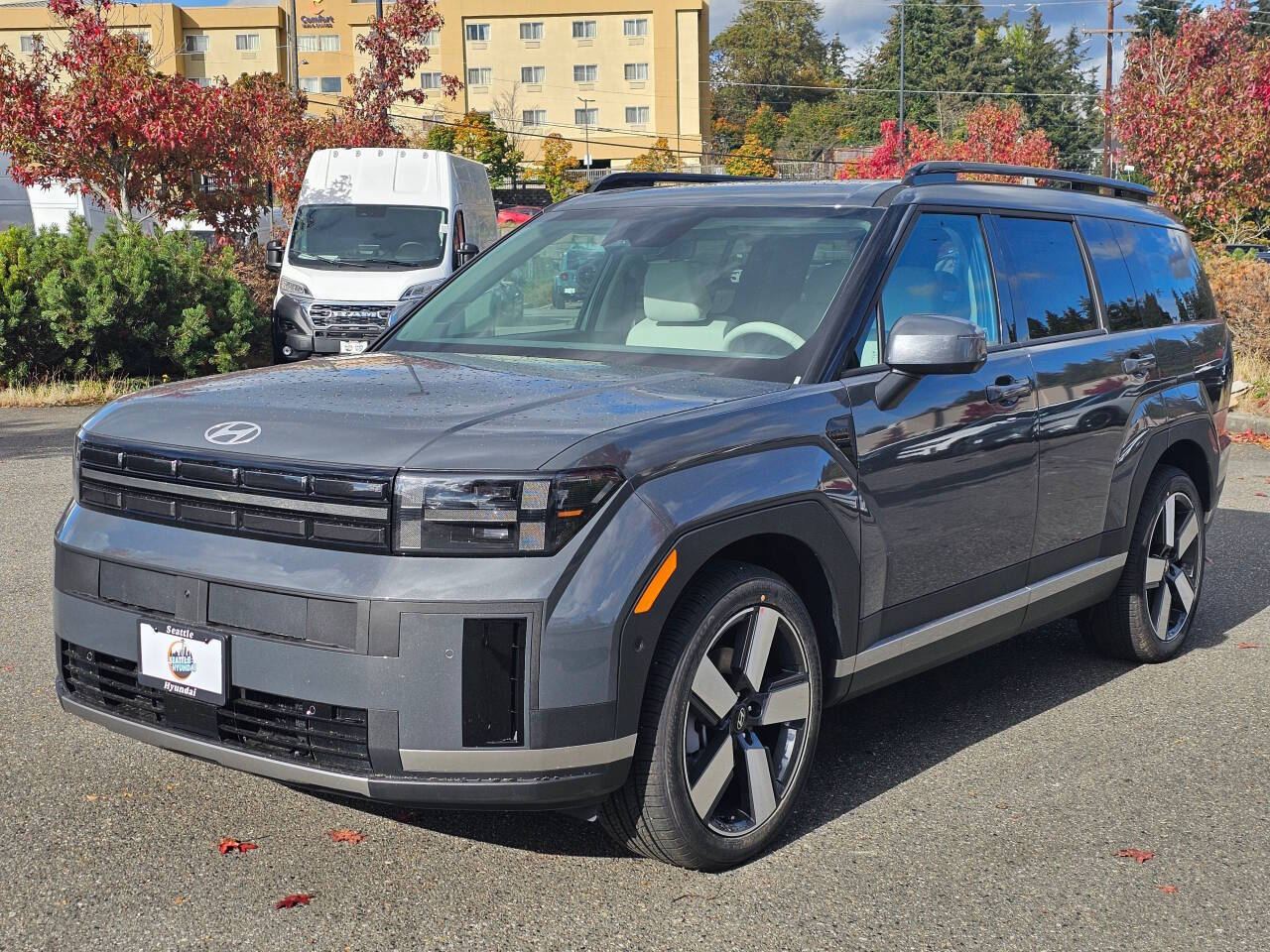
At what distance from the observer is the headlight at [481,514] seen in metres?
3.49

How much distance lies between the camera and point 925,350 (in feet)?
14.6

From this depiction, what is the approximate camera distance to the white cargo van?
55.4ft

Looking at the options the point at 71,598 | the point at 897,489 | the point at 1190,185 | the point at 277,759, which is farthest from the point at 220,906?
the point at 1190,185

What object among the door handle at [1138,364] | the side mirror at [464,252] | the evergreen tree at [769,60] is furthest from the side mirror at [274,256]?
the evergreen tree at [769,60]

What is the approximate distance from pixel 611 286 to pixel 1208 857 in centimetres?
271

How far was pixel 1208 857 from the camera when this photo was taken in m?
4.29

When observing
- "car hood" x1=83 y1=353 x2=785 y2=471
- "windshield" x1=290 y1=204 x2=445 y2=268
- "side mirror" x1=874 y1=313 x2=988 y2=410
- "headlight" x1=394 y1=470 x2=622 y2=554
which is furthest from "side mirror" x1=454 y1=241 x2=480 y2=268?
"headlight" x1=394 y1=470 x2=622 y2=554

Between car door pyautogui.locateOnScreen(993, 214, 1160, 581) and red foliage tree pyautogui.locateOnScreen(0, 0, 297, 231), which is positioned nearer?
car door pyautogui.locateOnScreen(993, 214, 1160, 581)

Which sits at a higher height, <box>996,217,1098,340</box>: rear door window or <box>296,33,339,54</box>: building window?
<box>296,33,339,54</box>: building window

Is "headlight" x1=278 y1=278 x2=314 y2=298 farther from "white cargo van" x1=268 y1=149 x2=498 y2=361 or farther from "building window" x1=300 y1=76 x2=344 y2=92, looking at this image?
"building window" x1=300 y1=76 x2=344 y2=92

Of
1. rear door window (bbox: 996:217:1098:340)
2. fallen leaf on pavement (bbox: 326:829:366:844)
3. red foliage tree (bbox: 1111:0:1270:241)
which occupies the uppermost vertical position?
red foliage tree (bbox: 1111:0:1270:241)

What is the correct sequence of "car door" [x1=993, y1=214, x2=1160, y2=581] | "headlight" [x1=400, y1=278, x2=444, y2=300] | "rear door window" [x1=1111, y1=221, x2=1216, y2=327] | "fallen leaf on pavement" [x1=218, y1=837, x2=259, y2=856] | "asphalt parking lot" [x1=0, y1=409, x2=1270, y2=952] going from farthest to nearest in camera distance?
"headlight" [x1=400, y1=278, x2=444, y2=300] → "rear door window" [x1=1111, y1=221, x2=1216, y2=327] → "car door" [x1=993, y1=214, x2=1160, y2=581] → "fallen leaf on pavement" [x1=218, y1=837, x2=259, y2=856] → "asphalt parking lot" [x1=0, y1=409, x2=1270, y2=952]

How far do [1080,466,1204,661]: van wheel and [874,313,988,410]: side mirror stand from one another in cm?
196

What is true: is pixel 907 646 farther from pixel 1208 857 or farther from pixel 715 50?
pixel 715 50
